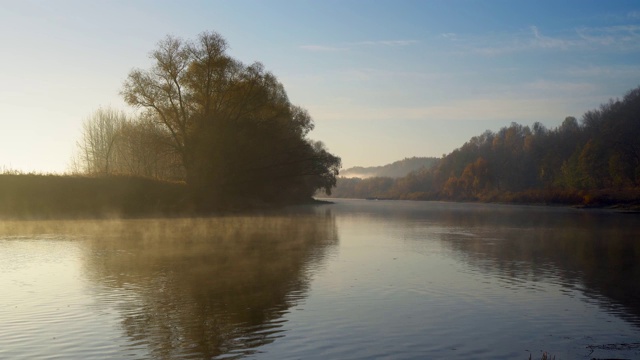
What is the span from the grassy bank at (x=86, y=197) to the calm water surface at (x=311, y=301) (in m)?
22.1

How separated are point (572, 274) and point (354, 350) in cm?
1223

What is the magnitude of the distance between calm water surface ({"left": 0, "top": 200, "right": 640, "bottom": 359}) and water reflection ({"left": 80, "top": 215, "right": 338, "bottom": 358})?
6 cm

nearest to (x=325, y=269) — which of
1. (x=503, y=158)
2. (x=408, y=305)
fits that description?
(x=408, y=305)

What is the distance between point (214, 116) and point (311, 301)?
50.9 metres

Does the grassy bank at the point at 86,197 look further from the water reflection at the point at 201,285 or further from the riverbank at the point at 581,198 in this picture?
the riverbank at the point at 581,198

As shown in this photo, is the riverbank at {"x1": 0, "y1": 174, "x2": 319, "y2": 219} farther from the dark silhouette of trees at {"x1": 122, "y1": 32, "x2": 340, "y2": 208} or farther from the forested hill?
the forested hill

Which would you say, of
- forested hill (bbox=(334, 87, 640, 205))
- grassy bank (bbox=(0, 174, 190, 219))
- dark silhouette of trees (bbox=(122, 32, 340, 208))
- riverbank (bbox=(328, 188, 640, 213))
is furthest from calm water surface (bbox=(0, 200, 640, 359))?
forested hill (bbox=(334, 87, 640, 205))

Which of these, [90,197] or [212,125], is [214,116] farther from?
[90,197]

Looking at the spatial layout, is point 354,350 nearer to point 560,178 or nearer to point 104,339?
point 104,339

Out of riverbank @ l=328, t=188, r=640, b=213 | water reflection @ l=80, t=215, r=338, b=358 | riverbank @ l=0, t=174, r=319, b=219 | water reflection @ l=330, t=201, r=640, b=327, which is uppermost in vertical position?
riverbank @ l=0, t=174, r=319, b=219

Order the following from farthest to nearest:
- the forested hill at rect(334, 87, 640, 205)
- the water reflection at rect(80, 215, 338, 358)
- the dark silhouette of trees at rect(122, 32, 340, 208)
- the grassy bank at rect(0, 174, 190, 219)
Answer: the forested hill at rect(334, 87, 640, 205)
the dark silhouette of trees at rect(122, 32, 340, 208)
the grassy bank at rect(0, 174, 190, 219)
the water reflection at rect(80, 215, 338, 358)

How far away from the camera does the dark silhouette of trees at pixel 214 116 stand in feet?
201

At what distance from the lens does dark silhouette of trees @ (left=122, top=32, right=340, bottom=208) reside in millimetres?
61312

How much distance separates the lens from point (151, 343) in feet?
34.7
